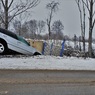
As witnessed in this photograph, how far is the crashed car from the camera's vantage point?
17156 mm

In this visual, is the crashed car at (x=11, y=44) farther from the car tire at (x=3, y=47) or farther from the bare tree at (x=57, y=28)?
the bare tree at (x=57, y=28)

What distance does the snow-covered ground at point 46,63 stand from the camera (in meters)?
15.2

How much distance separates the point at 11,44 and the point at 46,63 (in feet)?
8.64
